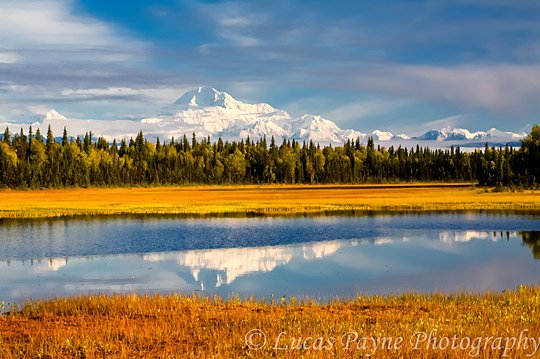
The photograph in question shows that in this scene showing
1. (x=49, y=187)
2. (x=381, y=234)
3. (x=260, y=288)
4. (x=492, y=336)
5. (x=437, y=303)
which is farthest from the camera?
(x=49, y=187)

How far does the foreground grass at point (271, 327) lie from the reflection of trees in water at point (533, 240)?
21.0 m

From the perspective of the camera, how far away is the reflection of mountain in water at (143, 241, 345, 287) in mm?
36312

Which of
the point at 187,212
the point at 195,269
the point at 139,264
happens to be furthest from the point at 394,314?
the point at 187,212

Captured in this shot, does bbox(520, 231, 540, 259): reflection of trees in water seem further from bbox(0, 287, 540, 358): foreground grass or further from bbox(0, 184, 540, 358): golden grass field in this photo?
bbox(0, 287, 540, 358): foreground grass

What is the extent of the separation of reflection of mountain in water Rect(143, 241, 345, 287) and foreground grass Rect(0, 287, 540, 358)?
10632 millimetres

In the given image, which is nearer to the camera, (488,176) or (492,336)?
(492,336)

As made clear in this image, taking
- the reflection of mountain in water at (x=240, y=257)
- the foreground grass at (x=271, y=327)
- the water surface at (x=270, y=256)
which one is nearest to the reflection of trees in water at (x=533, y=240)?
the water surface at (x=270, y=256)

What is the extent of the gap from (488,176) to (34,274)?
447ft

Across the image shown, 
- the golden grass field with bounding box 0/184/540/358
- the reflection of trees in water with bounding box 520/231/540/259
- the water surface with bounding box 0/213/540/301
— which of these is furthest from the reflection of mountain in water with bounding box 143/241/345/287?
the reflection of trees in water with bounding box 520/231/540/259

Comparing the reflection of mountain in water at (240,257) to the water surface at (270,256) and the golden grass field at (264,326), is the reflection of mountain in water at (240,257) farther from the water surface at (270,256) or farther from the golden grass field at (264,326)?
the golden grass field at (264,326)

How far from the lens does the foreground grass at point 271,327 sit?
15672 mm

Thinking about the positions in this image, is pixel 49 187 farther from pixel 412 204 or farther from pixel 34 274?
pixel 34 274

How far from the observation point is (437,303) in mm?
23141

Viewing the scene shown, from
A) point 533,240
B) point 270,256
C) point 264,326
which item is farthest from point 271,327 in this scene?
point 533,240
